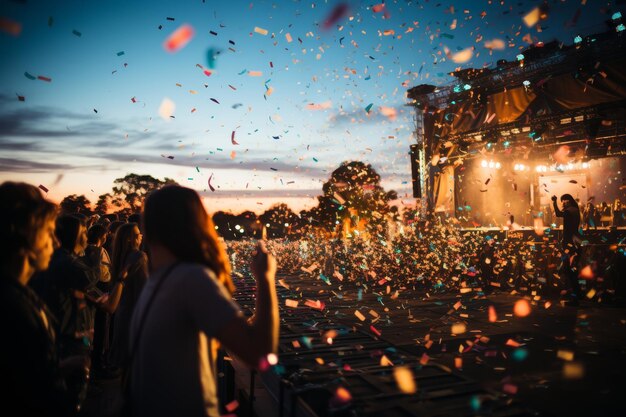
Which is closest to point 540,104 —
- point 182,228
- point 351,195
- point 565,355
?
point 565,355

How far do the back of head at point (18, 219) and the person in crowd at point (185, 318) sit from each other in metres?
0.41

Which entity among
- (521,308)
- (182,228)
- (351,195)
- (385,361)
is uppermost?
(351,195)

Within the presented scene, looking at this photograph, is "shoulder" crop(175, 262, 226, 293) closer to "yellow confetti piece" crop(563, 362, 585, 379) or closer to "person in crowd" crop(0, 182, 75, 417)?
"person in crowd" crop(0, 182, 75, 417)

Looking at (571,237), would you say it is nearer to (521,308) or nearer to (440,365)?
(521,308)

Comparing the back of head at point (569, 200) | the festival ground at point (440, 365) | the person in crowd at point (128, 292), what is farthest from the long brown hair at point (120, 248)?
the back of head at point (569, 200)

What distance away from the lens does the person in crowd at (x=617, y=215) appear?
55.9ft

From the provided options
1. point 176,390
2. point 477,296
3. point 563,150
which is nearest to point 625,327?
point 477,296

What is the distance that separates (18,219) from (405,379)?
3.29 metres

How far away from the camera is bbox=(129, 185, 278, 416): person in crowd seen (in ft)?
4.90

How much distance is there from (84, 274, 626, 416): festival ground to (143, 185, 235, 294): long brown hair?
193 centimetres

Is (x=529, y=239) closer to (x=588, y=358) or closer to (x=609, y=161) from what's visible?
(x=588, y=358)

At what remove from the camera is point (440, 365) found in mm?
4141

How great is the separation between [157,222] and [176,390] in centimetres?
65

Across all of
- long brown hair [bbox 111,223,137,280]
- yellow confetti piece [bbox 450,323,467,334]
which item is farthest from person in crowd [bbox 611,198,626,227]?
long brown hair [bbox 111,223,137,280]
